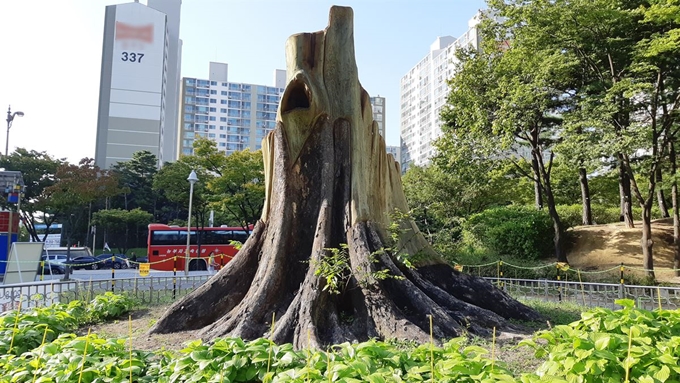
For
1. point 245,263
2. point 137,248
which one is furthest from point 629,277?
point 137,248

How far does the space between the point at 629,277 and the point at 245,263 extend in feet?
45.2

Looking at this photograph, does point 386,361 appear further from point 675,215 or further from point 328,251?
point 675,215

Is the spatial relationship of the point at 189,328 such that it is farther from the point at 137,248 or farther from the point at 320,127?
the point at 137,248

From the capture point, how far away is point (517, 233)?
20.8 metres

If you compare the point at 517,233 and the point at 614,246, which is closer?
the point at 614,246

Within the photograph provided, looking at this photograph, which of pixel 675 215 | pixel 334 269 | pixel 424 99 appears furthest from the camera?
pixel 424 99

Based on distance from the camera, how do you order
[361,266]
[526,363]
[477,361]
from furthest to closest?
[361,266], [526,363], [477,361]

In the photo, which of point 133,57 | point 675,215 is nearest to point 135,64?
point 133,57

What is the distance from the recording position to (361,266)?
642cm

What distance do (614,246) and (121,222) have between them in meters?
37.0

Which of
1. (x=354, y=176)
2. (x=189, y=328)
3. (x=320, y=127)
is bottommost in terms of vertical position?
(x=189, y=328)

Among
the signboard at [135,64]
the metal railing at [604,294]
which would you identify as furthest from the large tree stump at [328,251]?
the signboard at [135,64]

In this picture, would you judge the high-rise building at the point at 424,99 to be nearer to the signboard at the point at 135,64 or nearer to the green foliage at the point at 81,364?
the signboard at the point at 135,64

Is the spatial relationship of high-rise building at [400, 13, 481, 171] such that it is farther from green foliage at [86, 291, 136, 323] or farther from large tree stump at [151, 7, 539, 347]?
green foliage at [86, 291, 136, 323]
